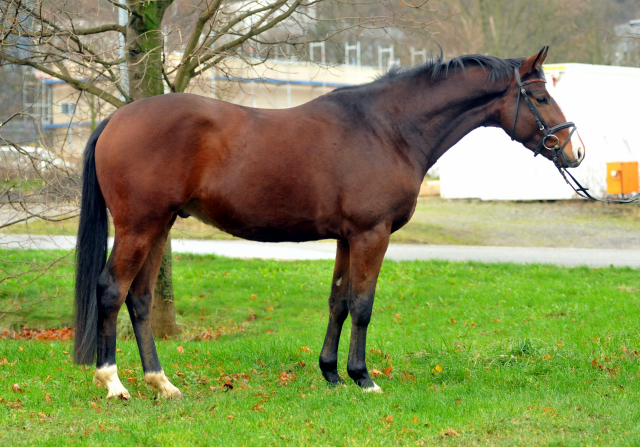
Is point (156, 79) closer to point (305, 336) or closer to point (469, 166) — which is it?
point (305, 336)

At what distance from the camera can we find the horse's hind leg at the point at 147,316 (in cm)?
463

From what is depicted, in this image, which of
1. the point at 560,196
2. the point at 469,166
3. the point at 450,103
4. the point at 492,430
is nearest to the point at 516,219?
the point at 560,196

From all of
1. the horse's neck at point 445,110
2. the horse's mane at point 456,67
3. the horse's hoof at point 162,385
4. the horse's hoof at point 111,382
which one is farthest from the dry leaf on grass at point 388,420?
the horse's mane at point 456,67

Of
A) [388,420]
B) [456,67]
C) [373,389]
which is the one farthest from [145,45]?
[388,420]

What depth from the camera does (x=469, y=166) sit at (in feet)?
69.5

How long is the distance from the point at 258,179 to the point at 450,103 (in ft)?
5.54

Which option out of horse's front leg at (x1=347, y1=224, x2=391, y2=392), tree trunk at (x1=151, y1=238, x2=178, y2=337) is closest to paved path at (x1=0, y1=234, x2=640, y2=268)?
tree trunk at (x1=151, y1=238, x2=178, y2=337)

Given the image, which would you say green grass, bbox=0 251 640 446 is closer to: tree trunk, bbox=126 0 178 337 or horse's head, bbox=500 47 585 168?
horse's head, bbox=500 47 585 168

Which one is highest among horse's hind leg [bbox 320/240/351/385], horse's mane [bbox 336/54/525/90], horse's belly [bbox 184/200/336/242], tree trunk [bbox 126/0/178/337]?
tree trunk [bbox 126/0/178/337]

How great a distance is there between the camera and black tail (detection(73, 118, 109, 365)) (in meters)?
4.56

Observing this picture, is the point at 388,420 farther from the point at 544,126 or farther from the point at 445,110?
the point at 544,126

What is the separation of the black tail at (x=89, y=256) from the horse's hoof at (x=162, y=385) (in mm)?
429

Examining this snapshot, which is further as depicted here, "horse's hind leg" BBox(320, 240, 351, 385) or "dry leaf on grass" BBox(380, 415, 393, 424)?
"horse's hind leg" BBox(320, 240, 351, 385)

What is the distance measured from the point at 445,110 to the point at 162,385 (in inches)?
118
